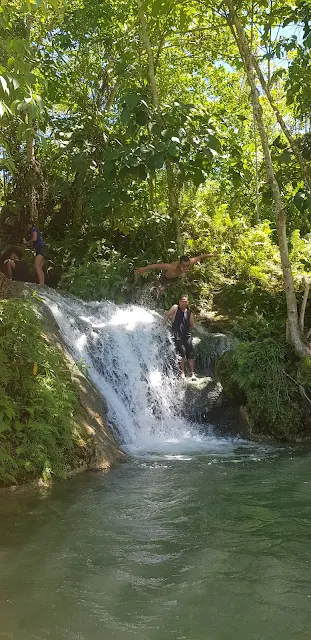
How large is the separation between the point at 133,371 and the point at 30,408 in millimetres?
3464

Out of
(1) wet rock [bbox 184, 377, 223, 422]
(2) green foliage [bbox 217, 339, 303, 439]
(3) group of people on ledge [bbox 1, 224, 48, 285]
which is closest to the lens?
(2) green foliage [bbox 217, 339, 303, 439]

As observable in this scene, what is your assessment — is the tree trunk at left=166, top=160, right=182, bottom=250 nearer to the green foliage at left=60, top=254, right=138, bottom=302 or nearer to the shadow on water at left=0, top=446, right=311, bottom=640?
the green foliage at left=60, top=254, right=138, bottom=302

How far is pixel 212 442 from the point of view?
356 inches

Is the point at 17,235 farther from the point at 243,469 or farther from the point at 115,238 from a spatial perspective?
Result: the point at 243,469

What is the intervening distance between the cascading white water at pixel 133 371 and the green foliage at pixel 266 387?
0.85 meters

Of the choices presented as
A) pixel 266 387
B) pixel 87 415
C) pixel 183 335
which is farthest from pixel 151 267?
pixel 87 415

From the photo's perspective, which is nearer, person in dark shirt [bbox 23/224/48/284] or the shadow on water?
the shadow on water

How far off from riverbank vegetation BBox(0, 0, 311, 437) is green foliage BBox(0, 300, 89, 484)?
11.5 ft

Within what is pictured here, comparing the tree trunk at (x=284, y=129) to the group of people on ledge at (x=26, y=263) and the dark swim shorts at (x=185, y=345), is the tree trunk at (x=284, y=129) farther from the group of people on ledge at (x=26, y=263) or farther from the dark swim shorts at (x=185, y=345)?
the group of people on ledge at (x=26, y=263)

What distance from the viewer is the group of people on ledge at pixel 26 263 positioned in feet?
41.9

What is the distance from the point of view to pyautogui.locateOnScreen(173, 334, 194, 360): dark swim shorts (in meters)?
10.7

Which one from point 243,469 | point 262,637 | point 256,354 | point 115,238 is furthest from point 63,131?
point 262,637

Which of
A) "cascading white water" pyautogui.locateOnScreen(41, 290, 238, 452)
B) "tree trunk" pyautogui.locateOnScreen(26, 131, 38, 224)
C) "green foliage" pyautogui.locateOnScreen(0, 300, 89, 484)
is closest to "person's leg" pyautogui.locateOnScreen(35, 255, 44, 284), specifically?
"cascading white water" pyautogui.locateOnScreen(41, 290, 238, 452)

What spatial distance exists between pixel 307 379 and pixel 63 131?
8566 millimetres
